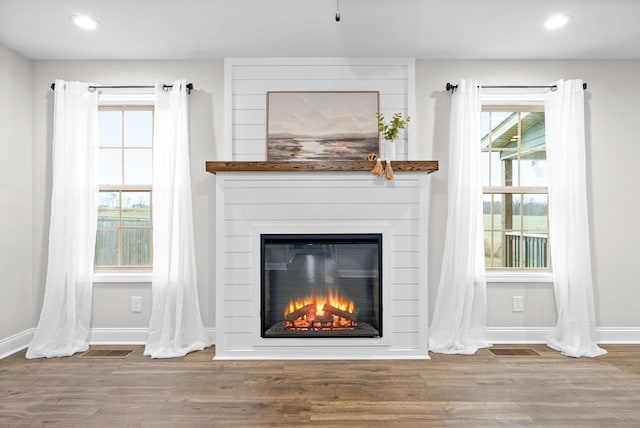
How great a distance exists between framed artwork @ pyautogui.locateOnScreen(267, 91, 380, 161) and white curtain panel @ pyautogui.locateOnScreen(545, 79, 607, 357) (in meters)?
1.54

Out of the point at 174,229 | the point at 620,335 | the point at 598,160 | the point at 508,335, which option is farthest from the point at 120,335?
the point at 598,160

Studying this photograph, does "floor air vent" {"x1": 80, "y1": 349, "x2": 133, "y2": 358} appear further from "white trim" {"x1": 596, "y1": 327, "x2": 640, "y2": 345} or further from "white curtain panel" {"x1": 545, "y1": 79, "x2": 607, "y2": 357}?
"white trim" {"x1": 596, "y1": 327, "x2": 640, "y2": 345}

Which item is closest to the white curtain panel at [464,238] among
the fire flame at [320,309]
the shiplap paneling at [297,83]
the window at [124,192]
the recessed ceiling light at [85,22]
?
the shiplap paneling at [297,83]

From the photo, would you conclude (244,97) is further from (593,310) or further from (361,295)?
(593,310)

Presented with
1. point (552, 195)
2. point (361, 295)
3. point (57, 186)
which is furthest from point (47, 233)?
point (552, 195)

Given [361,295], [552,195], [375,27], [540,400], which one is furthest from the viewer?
[552,195]

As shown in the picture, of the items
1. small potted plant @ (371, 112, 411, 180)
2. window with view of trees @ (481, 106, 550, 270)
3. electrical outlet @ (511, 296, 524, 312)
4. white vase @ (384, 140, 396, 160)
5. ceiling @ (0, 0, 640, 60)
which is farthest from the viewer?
window with view of trees @ (481, 106, 550, 270)

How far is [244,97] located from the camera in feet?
12.0

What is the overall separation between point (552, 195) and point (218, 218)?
9.24ft

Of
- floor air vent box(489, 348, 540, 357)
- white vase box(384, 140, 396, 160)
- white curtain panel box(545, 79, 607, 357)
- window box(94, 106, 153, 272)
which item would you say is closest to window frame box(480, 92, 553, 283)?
white curtain panel box(545, 79, 607, 357)

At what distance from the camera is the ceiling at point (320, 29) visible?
2.76 meters

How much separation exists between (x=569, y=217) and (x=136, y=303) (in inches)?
150

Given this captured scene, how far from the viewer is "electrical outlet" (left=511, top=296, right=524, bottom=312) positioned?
12.0 ft

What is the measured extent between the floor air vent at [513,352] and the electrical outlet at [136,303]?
3.04 metres
